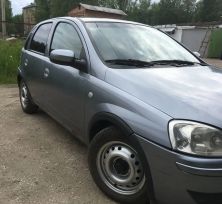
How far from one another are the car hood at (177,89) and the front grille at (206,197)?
511 mm

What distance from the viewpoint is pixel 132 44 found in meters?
4.26

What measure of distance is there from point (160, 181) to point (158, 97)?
2.18 feet

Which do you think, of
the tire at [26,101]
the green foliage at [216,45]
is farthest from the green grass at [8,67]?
the green foliage at [216,45]

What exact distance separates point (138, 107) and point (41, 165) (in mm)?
1739

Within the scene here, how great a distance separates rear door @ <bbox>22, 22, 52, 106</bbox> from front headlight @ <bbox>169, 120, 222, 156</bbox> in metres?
2.83

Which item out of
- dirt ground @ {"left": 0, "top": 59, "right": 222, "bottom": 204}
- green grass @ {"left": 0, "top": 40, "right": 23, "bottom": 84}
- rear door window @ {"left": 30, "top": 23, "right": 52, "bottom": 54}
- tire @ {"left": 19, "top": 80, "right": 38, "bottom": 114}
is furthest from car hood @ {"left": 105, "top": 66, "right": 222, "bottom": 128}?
green grass @ {"left": 0, "top": 40, "right": 23, "bottom": 84}

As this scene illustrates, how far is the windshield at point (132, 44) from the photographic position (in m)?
4.05

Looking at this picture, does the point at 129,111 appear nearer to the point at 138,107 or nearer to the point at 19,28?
the point at 138,107

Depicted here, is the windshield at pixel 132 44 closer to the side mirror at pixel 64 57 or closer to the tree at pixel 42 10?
the side mirror at pixel 64 57

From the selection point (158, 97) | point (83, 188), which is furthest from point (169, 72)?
point (83, 188)

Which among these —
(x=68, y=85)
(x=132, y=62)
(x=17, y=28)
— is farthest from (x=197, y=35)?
(x=132, y=62)

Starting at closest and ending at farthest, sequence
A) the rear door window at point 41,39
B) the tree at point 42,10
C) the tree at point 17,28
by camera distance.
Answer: the rear door window at point 41,39
the tree at point 17,28
the tree at point 42,10

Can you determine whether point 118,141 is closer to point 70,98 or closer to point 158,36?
point 70,98

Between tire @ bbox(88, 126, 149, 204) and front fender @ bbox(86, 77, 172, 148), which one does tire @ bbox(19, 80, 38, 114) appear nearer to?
front fender @ bbox(86, 77, 172, 148)
